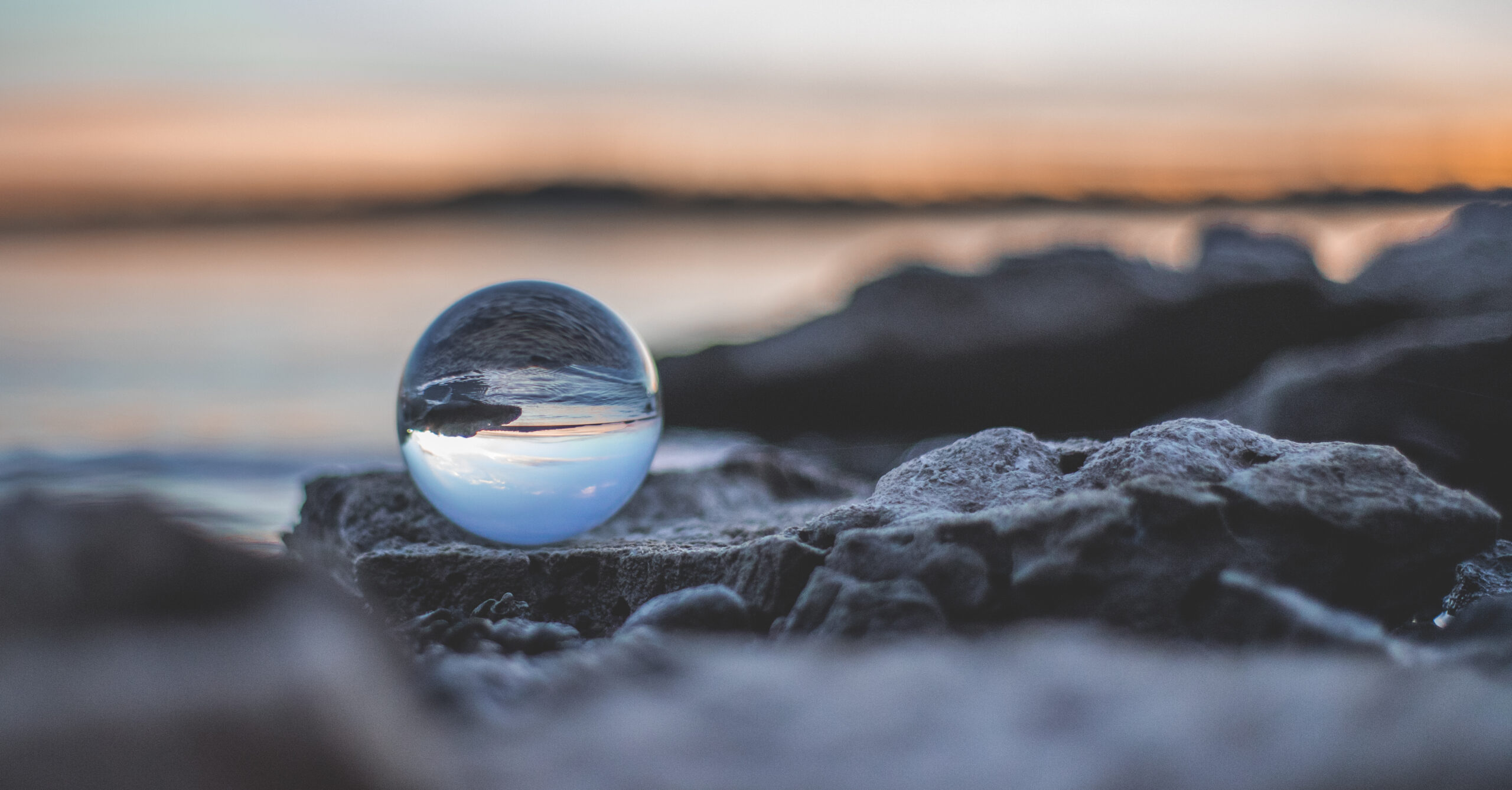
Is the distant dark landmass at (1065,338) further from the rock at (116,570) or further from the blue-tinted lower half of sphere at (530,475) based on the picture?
the rock at (116,570)

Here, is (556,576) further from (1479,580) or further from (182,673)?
(1479,580)

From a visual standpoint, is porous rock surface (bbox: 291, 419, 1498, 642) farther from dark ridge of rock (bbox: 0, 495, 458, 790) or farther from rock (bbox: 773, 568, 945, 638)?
dark ridge of rock (bbox: 0, 495, 458, 790)

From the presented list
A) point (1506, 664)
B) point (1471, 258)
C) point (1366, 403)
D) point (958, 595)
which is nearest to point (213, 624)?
point (958, 595)

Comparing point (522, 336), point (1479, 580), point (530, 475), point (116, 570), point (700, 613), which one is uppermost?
point (522, 336)

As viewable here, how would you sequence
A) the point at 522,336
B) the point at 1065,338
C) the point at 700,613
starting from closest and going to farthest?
the point at 700,613 → the point at 522,336 → the point at 1065,338

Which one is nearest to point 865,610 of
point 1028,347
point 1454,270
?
point 1454,270
